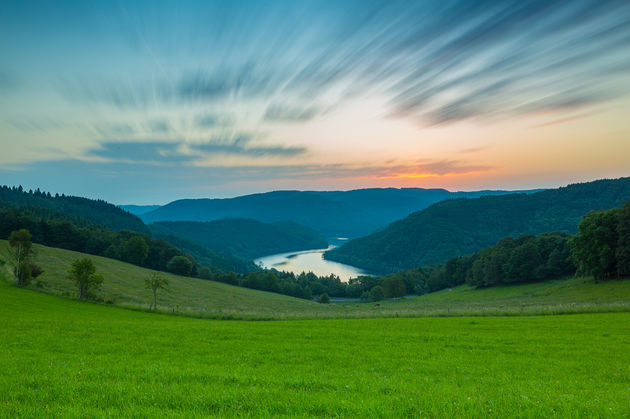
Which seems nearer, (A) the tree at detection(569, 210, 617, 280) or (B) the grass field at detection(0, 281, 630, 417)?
(B) the grass field at detection(0, 281, 630, 417)

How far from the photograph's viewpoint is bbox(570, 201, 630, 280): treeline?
4312cm

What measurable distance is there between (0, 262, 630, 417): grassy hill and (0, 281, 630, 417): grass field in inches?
1.7

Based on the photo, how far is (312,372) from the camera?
10195 mm

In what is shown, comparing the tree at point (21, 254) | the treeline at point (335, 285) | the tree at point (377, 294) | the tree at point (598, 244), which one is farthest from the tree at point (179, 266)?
the tree at point (598, 244)

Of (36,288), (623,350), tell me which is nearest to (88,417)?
(623,350)

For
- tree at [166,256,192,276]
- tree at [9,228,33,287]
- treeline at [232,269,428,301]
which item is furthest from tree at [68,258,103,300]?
treeline at [232,269,428,301]

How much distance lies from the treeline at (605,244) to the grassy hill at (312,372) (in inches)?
1255

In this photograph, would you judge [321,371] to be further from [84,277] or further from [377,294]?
[377,294]

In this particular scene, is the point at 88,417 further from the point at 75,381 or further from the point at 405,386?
the point at 405,386

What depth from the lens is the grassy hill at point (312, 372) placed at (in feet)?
20.9

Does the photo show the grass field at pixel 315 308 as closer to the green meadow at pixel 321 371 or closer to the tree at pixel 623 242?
the tree at pixel 623 242

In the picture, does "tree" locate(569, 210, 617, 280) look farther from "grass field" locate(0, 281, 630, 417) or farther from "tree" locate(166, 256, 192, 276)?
"tree" locate(166, 256, 192, 276)

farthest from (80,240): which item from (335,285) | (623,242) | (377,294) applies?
(623,242)

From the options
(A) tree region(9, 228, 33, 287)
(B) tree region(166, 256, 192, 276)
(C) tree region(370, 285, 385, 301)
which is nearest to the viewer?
(A) tree region(9, 228, 33, 287)
